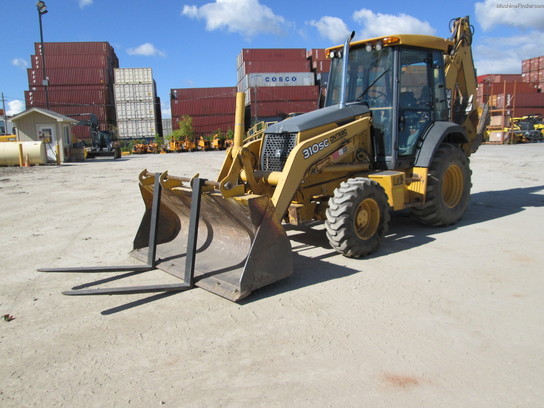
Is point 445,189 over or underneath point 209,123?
underneath

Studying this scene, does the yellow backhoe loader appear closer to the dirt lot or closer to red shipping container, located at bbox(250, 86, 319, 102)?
the dirt lot

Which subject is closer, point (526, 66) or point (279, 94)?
point (279, 94)

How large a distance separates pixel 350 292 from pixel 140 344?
2016mm

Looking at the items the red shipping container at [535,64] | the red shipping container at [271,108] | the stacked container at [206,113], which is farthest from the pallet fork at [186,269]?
the red shipping container at [535,64]

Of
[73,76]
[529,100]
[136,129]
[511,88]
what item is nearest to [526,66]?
[511,88]

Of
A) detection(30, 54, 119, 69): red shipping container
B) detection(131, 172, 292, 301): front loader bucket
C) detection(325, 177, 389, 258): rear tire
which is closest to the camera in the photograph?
detection(131, 172, 292, 301): front loader bucket

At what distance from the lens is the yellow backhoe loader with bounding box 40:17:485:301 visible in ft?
14.4

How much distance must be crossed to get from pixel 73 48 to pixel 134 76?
31.3ft

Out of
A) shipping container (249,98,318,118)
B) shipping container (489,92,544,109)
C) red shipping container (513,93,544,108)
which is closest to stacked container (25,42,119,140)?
shipping container (249,98,318,118)

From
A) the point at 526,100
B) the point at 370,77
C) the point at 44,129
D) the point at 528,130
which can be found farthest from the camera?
the point at 526,100

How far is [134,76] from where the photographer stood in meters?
47.1

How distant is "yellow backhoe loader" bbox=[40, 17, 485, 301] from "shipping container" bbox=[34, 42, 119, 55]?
2014 inches

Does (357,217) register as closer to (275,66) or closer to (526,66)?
(275,66)

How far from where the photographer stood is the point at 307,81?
158 ft
